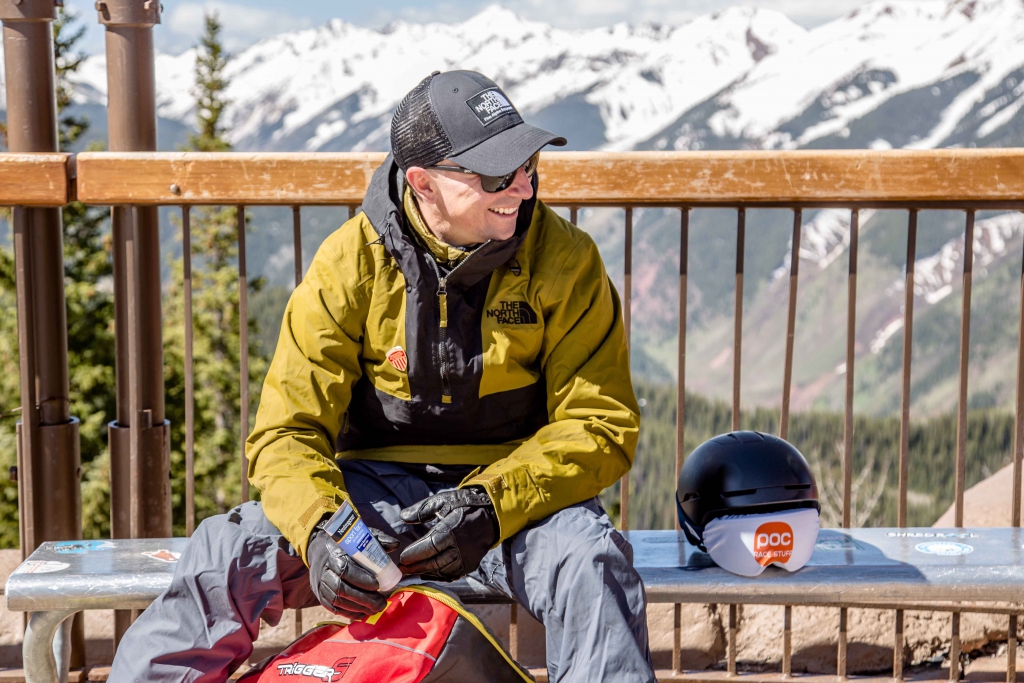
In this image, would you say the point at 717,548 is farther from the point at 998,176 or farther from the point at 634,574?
the point at 998,176

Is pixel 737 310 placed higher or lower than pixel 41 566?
higher

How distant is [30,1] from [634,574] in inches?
86.6

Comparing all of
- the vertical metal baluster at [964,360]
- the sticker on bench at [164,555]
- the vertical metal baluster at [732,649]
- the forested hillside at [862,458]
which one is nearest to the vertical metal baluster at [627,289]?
the vertical metal baluster at [732,649]

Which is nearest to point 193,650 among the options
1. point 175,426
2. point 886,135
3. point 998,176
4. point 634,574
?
point 634,574

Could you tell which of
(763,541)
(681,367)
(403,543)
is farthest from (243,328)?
(763,541)

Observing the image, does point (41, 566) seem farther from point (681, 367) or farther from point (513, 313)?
point (681, 367)

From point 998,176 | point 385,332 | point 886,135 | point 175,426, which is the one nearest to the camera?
point 385,332

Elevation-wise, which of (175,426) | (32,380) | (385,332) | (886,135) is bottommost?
(175,426)

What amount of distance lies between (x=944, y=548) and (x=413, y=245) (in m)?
1.52

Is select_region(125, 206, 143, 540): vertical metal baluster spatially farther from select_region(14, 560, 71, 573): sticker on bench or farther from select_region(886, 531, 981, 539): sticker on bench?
select_region(886, 531, 981, 539): sticker on bench

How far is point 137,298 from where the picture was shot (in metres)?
2.99

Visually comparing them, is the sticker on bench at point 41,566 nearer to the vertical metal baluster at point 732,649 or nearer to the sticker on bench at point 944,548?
the vertical metal baluster at point 732,649

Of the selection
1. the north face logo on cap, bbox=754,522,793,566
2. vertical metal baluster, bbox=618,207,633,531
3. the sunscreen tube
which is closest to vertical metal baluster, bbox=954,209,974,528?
the north face logo on cap, bbox=754,522,793,566

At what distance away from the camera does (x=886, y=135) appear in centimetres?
13938
